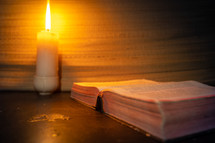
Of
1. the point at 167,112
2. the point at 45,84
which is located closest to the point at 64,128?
the point at 167,112

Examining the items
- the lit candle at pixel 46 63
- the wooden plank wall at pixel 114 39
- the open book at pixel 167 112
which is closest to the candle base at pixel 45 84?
the lit candle at pixel 46 63

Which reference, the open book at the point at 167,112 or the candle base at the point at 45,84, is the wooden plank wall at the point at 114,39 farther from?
the open book at the point at 167,112

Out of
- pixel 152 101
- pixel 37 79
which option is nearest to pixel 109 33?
pixel 37 79

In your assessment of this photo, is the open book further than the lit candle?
No

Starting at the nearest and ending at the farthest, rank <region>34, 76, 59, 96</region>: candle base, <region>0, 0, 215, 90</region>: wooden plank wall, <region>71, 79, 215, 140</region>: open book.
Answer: <region>71, 79, 215, 140</region>: open book
<region>34, 76, 59, 96</region>: candle base
<region>0, 0, 215, 90</region>: wooden plank wall

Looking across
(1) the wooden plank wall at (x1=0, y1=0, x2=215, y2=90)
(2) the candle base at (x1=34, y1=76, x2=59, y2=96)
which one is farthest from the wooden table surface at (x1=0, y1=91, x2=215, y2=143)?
(1) the wooden plank wall at (x1=0, y1=0, x2=215, y2=90)

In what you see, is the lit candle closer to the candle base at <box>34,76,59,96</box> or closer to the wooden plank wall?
the candle base at <box>34,76,59,96</box>

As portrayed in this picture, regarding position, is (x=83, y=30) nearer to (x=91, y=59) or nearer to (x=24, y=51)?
(x=91, y=59)

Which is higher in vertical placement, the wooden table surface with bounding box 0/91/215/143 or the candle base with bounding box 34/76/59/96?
the candle base with bounding box 34/76/59/96
